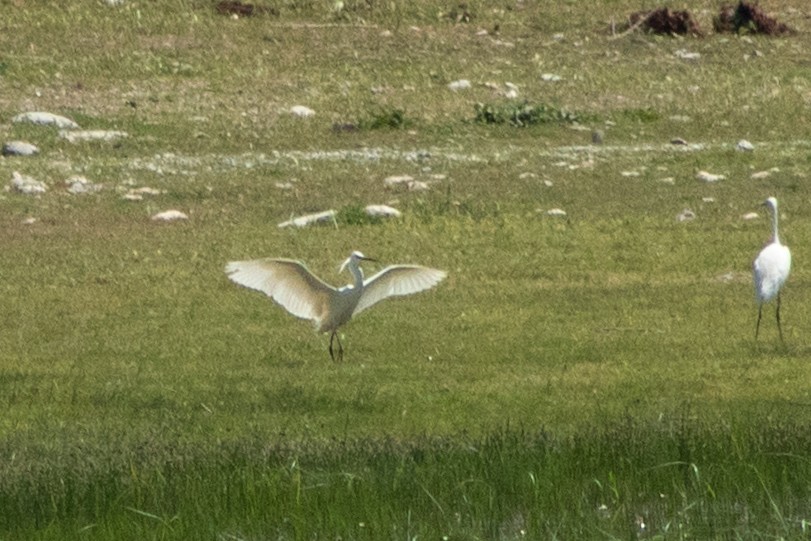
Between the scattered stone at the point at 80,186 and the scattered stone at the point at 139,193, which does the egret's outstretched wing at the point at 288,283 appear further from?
the scattered stone at the point at 80,186

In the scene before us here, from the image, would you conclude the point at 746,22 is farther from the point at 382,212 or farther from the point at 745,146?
the point at 382,212

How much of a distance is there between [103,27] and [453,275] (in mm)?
13150

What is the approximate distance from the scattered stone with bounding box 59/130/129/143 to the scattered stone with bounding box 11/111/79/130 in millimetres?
254

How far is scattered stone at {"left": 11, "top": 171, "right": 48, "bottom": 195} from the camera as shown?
56.9 ft

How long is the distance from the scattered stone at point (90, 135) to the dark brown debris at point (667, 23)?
9.97 meters

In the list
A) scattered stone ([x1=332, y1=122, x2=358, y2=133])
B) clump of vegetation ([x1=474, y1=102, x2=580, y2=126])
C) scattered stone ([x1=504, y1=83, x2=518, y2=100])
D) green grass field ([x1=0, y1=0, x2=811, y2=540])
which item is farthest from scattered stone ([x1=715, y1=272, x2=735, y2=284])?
scattered stone ([x1=504, y1=83, x2=518, y2=100])

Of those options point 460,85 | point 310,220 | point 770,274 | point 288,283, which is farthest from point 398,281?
point 460,85

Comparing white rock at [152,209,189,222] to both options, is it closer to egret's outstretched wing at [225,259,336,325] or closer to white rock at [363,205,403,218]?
white rock at [363,205,403,218]

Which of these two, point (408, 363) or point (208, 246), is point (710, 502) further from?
point (208, 246)

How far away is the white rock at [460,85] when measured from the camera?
2375 centimetres

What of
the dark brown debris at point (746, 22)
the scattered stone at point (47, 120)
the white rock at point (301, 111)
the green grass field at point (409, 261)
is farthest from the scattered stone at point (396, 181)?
the dark brown debris at point (746, 22)

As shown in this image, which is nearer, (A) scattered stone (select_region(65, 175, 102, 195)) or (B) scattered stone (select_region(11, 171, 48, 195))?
(B) scattered stone (select_region(11, 171, 48, 195))

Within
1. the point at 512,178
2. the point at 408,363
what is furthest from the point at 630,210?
the point at 408,363

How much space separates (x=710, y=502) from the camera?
7168mm
